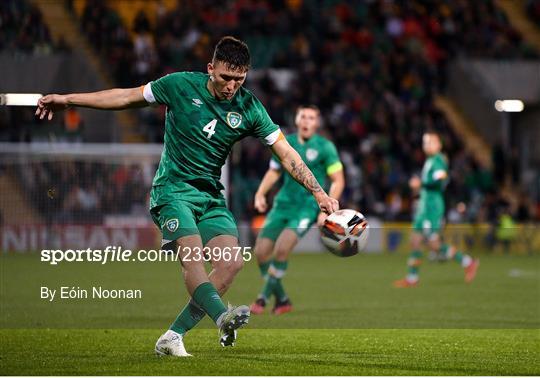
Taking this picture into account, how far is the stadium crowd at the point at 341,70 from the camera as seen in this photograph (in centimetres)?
2684

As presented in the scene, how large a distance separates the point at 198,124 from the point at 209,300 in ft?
4.36

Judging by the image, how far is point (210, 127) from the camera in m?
8.19

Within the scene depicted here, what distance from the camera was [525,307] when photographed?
13.8 metres

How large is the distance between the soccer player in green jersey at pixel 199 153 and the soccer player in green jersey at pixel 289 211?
4197 mm

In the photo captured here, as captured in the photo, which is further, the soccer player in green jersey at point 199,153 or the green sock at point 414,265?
the green sock at point 414,265

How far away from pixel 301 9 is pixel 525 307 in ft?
57.8

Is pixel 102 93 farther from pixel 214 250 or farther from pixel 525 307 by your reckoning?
pixel 525 307

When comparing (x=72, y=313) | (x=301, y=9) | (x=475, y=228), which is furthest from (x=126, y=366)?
(x=301, y=9)

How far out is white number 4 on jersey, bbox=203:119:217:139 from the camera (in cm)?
818

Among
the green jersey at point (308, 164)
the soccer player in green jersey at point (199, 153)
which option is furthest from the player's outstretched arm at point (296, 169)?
the green jersey at point (308, 164)

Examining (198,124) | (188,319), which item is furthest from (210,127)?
(188,319)

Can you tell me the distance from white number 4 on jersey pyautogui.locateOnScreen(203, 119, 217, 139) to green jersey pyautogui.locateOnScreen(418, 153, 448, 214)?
1028cm

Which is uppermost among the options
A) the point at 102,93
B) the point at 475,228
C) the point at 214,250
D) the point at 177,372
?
the point at 475,228

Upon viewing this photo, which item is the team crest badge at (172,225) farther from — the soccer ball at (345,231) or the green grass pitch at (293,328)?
the soccer ball at (345,231)
